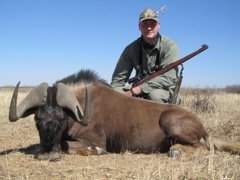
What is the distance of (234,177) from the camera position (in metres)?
3.28

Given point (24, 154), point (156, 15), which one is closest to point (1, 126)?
point (24, 154)

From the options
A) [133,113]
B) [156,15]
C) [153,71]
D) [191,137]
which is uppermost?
[156,15]

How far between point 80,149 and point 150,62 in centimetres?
268

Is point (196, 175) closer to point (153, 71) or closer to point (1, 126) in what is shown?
point (153, 71)

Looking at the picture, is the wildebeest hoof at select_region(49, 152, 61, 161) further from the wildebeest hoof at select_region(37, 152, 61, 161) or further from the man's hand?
the man's hand

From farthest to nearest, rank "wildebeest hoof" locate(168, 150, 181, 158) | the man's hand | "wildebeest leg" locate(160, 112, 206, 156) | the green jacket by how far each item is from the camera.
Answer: the green jacket
the man's hand
"wildebeest leg" locate(160, 112, 206, 156)
"wildebeest hoof" locate(168, 150, 181, 158)

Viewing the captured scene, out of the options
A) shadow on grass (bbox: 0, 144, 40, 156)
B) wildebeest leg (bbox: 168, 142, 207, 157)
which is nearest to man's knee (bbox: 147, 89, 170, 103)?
wildebeest leg (bbox: 168, 142, 207, 157)

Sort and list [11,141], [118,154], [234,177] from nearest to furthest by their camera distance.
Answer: [234,177]
[118,154]
[11,141]

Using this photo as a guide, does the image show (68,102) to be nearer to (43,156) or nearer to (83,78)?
(43,156)

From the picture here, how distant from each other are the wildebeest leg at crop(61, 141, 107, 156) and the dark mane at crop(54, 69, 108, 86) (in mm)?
1115

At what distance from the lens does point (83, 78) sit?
579cm

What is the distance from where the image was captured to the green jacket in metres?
6.47

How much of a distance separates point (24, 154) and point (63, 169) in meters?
1.29

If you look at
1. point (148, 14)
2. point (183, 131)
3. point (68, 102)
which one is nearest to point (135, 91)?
point (183, 131)
